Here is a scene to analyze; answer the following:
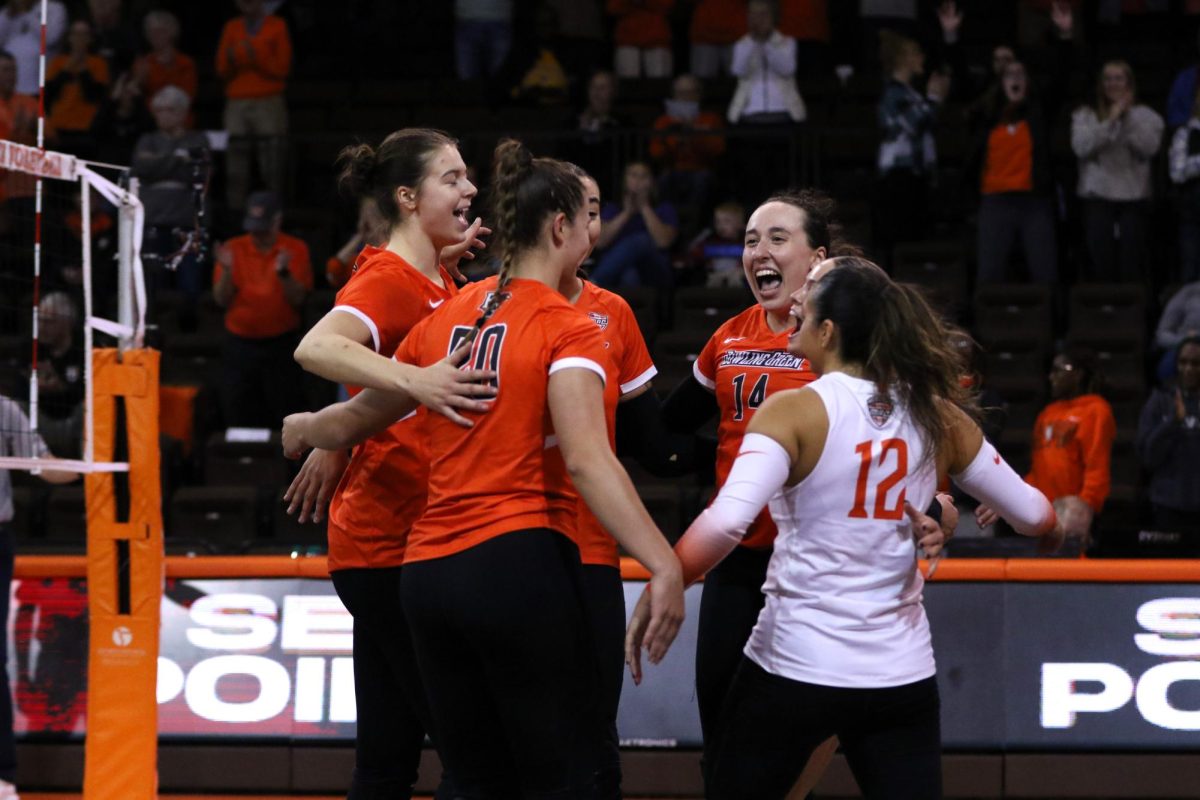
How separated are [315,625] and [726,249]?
5547 mm

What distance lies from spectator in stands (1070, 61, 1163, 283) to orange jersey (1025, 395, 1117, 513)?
105 inches

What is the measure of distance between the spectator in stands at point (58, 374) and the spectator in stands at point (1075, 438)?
5.43 metres

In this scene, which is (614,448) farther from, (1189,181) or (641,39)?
(641,39)

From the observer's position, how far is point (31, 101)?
12227 mm

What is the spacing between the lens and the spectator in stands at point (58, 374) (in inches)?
368

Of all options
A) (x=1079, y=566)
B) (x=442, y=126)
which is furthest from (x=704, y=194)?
(x=1079, y=566)

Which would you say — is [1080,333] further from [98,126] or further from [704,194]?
[98,126]

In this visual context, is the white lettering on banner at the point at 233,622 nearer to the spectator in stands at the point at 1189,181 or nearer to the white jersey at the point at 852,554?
the white jersey at the point at 852,554

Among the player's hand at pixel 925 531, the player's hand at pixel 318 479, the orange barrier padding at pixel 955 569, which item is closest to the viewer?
the player's hand at pixel 925 531

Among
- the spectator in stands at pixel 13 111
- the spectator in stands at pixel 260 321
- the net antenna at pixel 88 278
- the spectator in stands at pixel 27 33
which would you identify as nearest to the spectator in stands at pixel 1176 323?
the spectator in stands at pixel 260 321

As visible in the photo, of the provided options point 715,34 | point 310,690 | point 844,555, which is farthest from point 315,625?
point 715,34

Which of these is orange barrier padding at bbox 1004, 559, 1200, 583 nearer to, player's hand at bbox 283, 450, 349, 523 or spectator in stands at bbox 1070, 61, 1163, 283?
player's hand at bbox 283, 450, 349, 523

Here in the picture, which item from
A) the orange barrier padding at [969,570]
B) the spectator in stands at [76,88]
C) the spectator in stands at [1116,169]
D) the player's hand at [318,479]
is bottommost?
the orange barrier padding at [969,570]

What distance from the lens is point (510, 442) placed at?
142 inches
